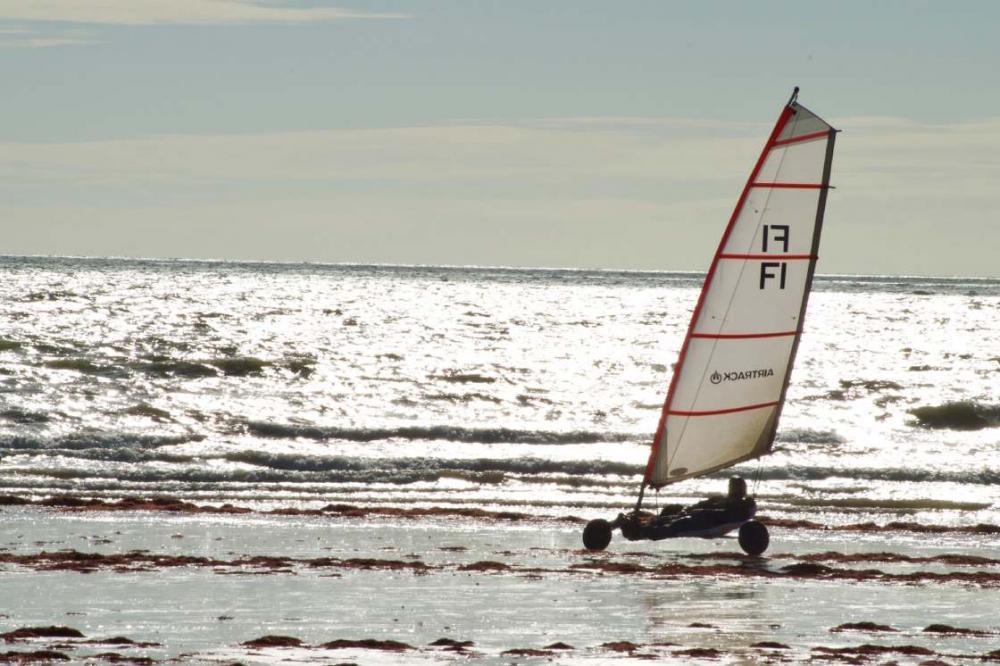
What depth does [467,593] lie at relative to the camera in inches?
798

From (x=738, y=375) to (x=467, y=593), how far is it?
788 centimetres

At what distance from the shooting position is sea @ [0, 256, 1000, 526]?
3841cm

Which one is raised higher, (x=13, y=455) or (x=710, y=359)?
(x=710, y=359)

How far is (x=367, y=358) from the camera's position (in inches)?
2923

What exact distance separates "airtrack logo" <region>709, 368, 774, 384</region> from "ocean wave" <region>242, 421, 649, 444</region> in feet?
76.9

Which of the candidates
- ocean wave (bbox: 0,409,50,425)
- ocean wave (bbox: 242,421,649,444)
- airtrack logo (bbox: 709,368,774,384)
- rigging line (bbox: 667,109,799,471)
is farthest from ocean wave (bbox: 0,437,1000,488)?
rigging line (bbox: 667,109,799,471)

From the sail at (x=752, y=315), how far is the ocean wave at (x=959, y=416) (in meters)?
32.3

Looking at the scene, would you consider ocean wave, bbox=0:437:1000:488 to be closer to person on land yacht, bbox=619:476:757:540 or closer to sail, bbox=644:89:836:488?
sail, bbox=644:89:836:488

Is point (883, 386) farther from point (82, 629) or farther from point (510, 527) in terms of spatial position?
point (82, 629)

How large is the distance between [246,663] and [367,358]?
5955cm

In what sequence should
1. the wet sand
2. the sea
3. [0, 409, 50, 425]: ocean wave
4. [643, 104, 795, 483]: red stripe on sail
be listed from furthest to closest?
[0, 409, 50, 425]: ocean wave → the sea → [643, 104, 795, 483]: red stripe on sail → the wet sand

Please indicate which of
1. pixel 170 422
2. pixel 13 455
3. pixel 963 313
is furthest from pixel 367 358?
pixel 963 313

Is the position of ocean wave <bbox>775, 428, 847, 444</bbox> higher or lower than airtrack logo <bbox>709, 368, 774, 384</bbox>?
lower

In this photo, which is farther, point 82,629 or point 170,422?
point 170,422
